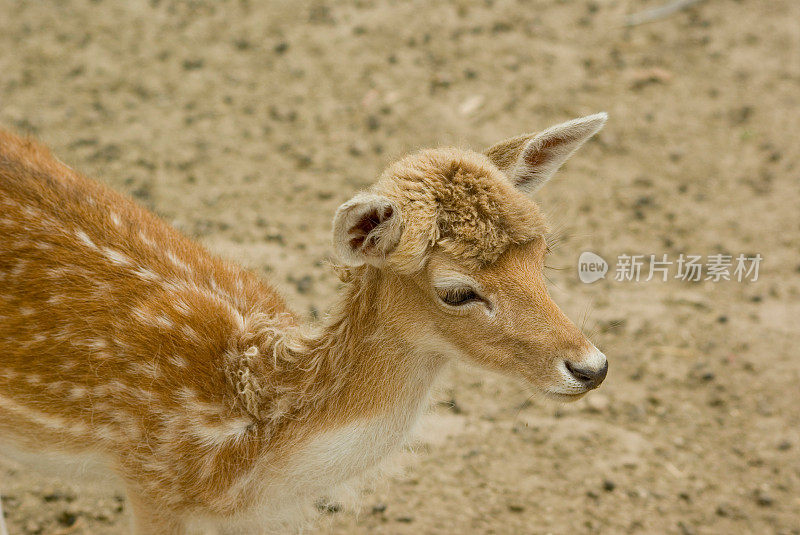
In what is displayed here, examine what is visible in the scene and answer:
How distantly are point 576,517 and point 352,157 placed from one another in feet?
9.44

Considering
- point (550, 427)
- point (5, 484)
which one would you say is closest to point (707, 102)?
point (550, 427)

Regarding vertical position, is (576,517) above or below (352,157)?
below

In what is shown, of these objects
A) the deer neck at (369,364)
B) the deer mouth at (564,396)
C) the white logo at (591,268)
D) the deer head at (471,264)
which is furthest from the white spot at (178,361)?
the white logo at (591,268)

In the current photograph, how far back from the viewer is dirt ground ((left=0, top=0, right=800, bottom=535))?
13.1ft

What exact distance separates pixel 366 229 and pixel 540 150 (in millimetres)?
744

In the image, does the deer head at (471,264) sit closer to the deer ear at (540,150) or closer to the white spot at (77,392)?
the deer ear at (540,150)

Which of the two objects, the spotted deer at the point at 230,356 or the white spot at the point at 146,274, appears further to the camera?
the white spot at the point at 146,274

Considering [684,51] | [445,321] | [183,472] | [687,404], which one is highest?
[445,321]

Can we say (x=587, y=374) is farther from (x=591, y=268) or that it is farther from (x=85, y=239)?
(x=591, y=268)

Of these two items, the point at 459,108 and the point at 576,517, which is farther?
the point at 459,108

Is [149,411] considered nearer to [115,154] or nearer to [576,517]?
[576,517]

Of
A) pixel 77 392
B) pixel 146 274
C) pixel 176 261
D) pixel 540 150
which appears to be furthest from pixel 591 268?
pixel 77 392

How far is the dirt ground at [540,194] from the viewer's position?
3994mm

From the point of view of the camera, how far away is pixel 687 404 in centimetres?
443
